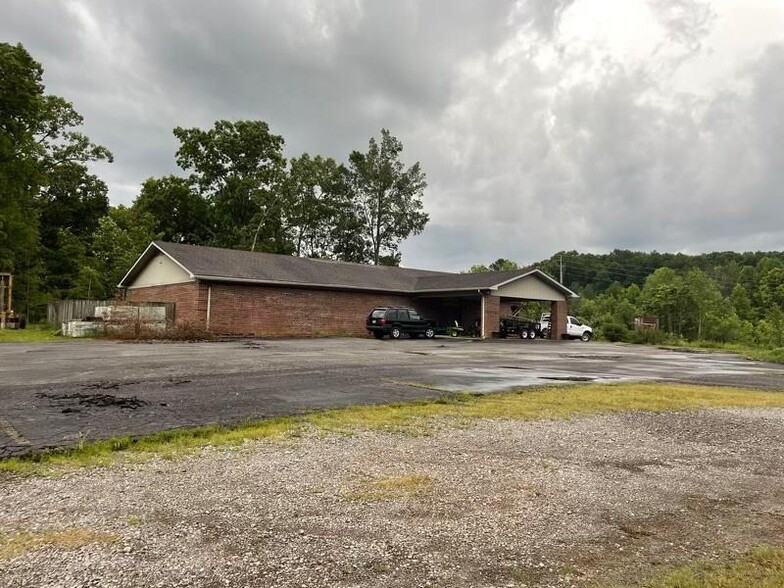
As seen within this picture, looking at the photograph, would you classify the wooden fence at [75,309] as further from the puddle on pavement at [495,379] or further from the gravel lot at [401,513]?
the gravel lot at [401,513]

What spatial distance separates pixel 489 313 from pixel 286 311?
38.0 ft

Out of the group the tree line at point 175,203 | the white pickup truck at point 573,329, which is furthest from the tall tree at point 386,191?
the white pickup truck at point 573,329

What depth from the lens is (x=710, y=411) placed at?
8758 mm

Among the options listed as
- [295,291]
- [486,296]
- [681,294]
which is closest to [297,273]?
[295,291]

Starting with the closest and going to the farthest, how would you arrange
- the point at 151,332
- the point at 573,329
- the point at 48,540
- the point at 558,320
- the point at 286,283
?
the point at 48,540 → the point at 151,332 → the point at 286,283 → the point at 558,320 → the point at 573,329

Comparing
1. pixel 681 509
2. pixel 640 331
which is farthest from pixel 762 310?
pixel 681 509

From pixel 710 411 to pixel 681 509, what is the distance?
17.3 feet

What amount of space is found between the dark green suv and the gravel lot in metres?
22.3

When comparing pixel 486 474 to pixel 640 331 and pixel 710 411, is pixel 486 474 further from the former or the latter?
pixel 640 331

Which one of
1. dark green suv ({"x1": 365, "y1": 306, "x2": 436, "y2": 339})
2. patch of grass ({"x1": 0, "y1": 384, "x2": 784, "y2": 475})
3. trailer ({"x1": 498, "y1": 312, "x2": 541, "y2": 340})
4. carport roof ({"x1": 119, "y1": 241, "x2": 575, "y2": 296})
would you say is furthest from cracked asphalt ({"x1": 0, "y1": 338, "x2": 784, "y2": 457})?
trailer ({"x1": 498, "y1": 312, "x2": 541, "y2": 340})

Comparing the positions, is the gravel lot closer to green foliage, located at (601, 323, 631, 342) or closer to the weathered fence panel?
the weathered fence panel

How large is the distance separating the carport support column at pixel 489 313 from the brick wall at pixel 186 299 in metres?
15.2

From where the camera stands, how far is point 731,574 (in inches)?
123

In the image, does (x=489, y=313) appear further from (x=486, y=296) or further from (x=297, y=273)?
(x=297, y=273)
